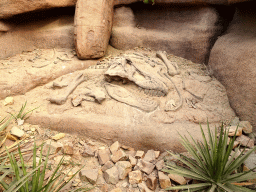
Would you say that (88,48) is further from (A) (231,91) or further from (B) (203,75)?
(A) (231,91)

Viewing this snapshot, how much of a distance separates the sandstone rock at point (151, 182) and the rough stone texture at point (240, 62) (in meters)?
1.58

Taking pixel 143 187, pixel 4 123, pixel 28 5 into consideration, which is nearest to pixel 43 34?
pixel 28 5

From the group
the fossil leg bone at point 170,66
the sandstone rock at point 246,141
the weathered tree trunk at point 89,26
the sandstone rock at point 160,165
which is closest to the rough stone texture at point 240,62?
the sandstone rock at point 246,141

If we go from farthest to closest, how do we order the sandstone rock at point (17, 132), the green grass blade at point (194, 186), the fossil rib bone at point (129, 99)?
the fossil rib bone at point (129, 99), the sandstone rock at point (17, 132), the green grass blade at point (194, 186)

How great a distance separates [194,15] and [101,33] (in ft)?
6.92

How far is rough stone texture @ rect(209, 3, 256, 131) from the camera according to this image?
2.65 metres

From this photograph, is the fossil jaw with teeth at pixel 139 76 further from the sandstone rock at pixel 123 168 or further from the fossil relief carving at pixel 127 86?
the sandstone rock at pixel 123 168

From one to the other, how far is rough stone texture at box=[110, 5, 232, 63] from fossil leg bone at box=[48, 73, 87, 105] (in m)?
1.75

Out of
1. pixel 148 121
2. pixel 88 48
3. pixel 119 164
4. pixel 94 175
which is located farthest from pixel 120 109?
pixel 88 48

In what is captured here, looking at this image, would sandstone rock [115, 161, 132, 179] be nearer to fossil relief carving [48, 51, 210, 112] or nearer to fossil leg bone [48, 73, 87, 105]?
fossil relief carving [48, 51, 210, 112]

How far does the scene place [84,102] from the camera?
8.83 ft

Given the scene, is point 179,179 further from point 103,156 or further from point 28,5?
point 28,5

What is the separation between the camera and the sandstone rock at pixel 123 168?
2.01m

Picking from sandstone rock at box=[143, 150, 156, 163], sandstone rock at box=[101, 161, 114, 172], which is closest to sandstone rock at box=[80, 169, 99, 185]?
sandstone rock at box=[101, 161, 114, 172]
